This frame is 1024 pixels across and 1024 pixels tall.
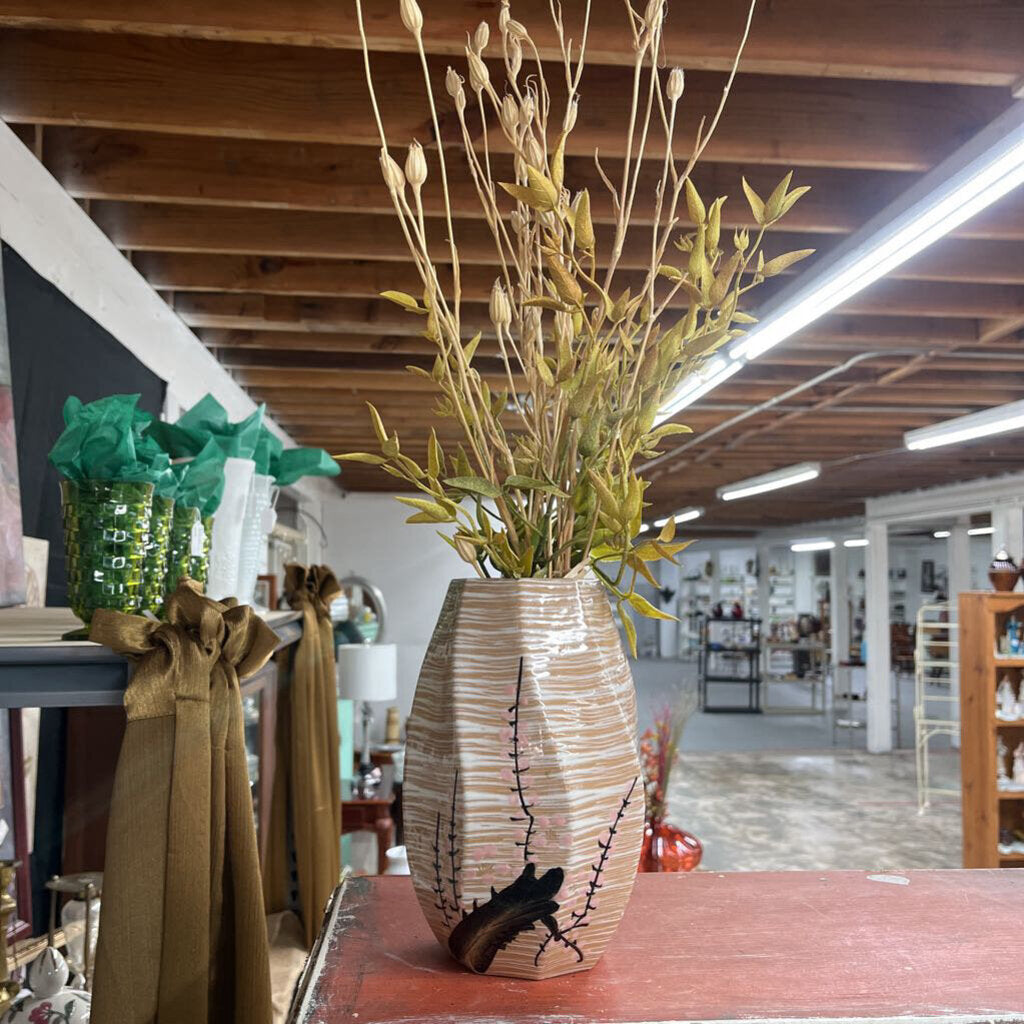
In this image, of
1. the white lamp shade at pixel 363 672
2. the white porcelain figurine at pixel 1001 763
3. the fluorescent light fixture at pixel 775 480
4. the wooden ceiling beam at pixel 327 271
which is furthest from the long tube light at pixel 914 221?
the fluorescent light fixture at pixel 775 480

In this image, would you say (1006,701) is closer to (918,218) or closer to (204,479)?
(918,218)

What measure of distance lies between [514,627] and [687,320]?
0.31 metres

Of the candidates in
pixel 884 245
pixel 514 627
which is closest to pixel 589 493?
pixel 514 627

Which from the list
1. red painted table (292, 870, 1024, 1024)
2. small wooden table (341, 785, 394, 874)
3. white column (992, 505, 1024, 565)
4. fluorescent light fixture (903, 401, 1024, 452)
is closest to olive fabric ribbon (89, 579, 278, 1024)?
red painted table (292, 870, 1024, 1024)

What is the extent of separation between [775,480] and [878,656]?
3.61 meters

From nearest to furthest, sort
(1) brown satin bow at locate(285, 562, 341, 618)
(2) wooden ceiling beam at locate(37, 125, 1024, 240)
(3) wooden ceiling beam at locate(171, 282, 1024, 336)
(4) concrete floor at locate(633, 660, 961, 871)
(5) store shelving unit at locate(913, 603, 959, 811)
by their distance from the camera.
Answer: (1) brown satin bow at locate(285, 562, 341, 618)
(2) wooden ceiling beam at locate(37, 125, 1024, 240)
(3) wooden ceiling beam at locate(171, 282, 1024, 336)
(4) concrete floor at locate(633, 660, 961, 871)
(5) store shelving unit at locate(913, 603, 959, 811)

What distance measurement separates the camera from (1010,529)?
9398mm

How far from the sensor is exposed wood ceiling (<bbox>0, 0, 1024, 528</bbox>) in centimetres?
203

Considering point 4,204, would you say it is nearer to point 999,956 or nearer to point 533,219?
point 533,219

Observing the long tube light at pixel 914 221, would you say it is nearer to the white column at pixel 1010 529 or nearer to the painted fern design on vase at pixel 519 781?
the painted fern design on vase at pixel 519 781

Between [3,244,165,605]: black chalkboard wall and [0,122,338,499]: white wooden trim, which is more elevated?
[0,122,338,499]: white wooden trim

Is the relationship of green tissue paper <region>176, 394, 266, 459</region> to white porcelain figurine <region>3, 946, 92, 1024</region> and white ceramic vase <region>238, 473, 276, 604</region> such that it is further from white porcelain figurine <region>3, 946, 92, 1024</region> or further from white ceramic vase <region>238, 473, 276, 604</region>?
white porcelain figurine <region>3, 946, 92, 1024</region>

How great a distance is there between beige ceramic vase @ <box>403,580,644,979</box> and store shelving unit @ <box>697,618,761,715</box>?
12.3 meters

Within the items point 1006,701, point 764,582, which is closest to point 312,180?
point 1006,701
